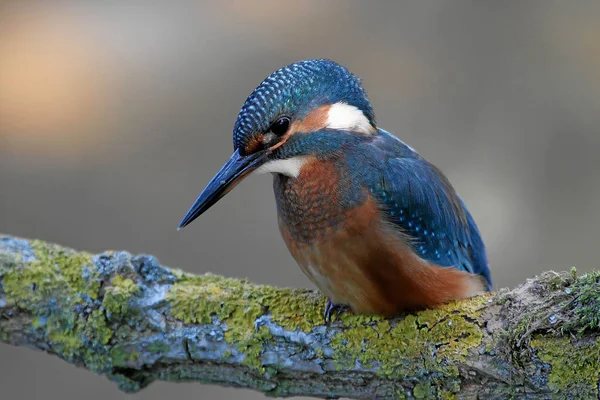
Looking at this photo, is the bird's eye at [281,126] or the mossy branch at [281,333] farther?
the bird's eye at [281,126]

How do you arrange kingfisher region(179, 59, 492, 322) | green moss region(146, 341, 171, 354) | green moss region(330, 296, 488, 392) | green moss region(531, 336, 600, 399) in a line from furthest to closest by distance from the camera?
green moss region(146, 341, 171, 354) → kingfisher region(179, 59, 492, 322) → green moss region(330, 296, 488, 392) → green moss region(531, 336, 600, 399)

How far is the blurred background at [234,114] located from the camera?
157 inches

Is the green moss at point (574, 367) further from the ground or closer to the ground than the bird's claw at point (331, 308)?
closer to the ground

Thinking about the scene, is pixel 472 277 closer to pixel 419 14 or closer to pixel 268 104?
pixel 268 104

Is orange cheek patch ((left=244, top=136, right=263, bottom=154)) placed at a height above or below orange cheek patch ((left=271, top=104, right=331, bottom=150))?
below

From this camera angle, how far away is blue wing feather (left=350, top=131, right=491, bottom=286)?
6.31 ft

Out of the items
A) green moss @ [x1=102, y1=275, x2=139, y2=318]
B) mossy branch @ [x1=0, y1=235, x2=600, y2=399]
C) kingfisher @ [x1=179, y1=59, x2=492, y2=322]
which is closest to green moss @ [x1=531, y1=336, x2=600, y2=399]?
mossy branch @ [x1=0, y1=235, x2=600, y2=399]

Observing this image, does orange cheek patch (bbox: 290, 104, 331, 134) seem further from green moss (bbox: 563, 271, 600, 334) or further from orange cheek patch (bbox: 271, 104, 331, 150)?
green moss (bbox: 563, 271, 600, 334)

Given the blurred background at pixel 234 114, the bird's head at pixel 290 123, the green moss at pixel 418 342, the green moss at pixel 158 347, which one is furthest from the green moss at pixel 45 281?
the blurred background at pixel 234 114

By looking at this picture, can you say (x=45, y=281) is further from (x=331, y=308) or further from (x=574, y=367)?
(x=574, y=367)

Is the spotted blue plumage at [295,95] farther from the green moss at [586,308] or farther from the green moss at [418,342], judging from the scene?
the green moss at [586,308]

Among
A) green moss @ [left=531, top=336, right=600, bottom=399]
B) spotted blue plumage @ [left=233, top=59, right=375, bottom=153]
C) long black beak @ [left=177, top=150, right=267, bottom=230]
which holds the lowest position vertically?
green moss @ [left=531, top=336, right=600, bottom=399]

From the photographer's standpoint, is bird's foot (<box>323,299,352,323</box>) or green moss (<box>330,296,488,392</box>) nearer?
green moss (<box>330,296,488,392</box>)

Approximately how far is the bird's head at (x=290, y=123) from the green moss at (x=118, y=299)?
251mm
